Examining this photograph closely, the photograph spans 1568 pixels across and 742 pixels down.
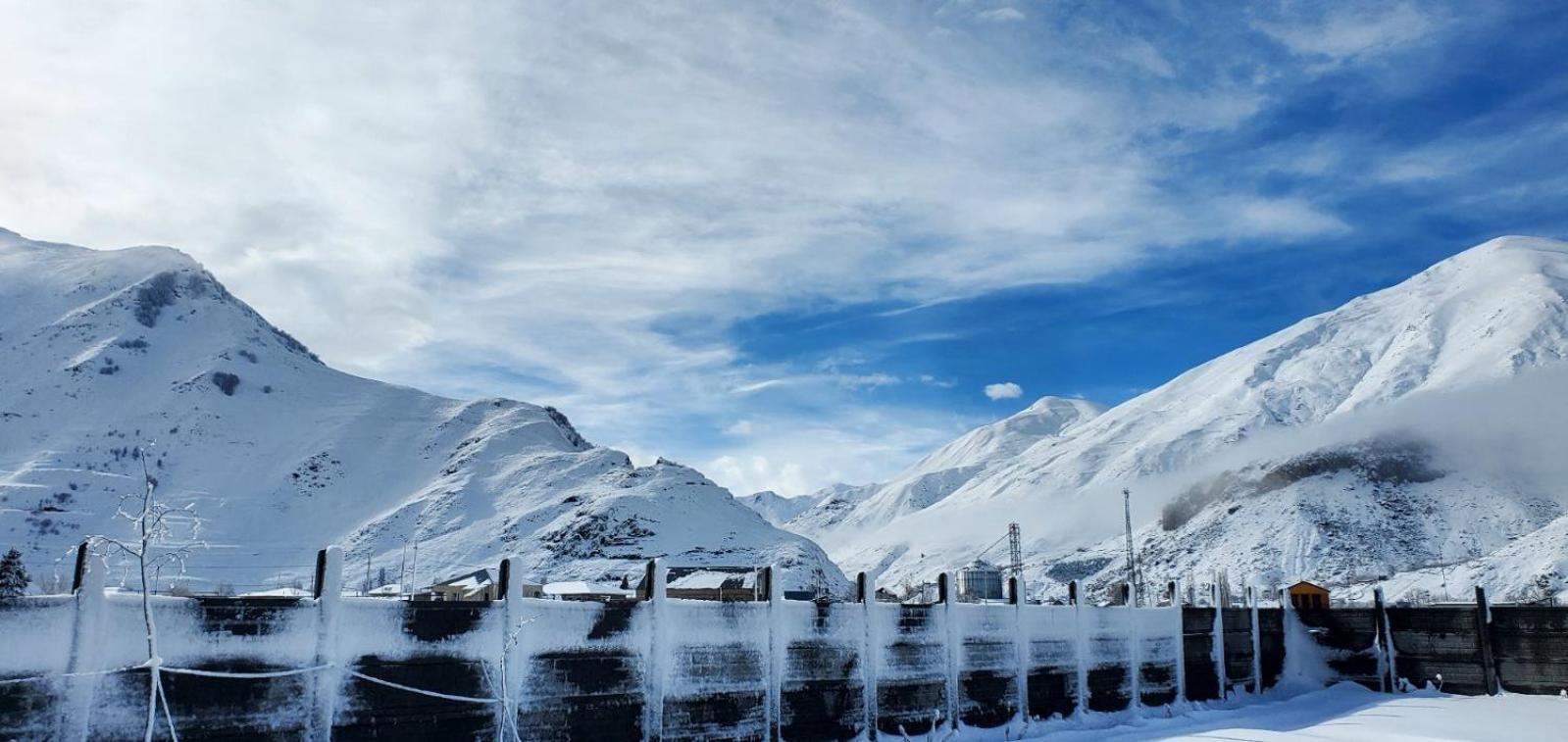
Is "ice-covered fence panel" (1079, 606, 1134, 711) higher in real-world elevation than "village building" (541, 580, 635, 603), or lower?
lower

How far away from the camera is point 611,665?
102 ft

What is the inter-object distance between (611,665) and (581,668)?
102 cm

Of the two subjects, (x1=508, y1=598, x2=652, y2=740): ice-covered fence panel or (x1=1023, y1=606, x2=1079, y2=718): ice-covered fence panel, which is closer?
(x1=508, y1=598, x2=652, y2=740): ice-covered fence panel

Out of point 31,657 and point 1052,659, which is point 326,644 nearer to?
point 31,657

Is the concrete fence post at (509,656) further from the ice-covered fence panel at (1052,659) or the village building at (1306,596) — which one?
the village building at (1306,596)

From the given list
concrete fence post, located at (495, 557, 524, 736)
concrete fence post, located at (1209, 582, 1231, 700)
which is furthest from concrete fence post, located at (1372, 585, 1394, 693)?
concrete fence post, located at (495, 557, 524, 736)

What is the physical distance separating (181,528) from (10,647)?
152 metres

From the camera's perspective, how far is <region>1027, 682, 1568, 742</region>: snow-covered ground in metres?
43.4

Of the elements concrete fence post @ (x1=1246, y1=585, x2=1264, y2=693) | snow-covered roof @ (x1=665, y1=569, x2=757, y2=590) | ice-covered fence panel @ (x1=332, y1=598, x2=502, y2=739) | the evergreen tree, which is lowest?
concrete fence post @ (x1=1246, y1=585, x2=1264, y2=693)

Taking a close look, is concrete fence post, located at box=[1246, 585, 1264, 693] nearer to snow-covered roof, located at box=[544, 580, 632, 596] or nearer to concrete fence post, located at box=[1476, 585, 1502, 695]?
concrete fence post, located at box=[1476, 585, 1502, 695]

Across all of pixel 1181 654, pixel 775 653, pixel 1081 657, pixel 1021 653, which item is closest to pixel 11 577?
pixel 775 653

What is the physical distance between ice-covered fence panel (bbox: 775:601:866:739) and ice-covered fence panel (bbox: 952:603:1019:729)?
5737mm

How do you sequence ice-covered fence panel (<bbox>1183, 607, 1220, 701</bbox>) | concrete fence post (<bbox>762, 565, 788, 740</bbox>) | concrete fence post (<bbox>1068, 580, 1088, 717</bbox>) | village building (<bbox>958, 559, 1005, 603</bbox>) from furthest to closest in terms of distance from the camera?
village building (<bbox>958, 559, 1005, 603</bbox>) < ice-covered fence panel (<bbox>1183, 607, 1220, 701</bbox>) < concrete fence post (<bbox>1068, 580, 1088, 717</bbox>) < concrete fence post (<bbox>762, 565, 788, 740</bbox>)

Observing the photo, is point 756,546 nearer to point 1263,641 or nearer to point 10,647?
point 1263,641
